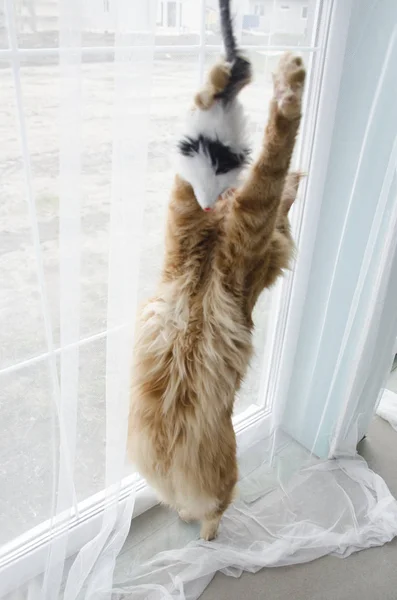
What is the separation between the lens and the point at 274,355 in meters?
1.72

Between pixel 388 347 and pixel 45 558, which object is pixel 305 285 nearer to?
pixel 388 347

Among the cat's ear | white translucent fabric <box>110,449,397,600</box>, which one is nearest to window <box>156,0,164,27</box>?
the cat's ear

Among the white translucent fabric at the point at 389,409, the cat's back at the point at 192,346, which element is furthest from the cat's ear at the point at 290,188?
the white translucent fabric at the point at 389,409

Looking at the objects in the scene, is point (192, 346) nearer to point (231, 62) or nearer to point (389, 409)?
point (231, 62)

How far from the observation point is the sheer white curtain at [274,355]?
2.64ft

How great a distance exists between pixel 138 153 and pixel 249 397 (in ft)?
3.96

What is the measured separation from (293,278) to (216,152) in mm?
918

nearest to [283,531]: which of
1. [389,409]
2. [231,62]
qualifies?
[389,409]

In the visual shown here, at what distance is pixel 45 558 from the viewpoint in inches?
50.8

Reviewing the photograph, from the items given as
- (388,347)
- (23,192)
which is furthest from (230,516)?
(23,192)

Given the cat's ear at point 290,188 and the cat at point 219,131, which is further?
the cat's ear at point 290,188

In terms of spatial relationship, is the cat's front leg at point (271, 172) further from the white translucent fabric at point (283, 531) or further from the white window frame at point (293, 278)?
the white translucent fabric at point (283, 531)

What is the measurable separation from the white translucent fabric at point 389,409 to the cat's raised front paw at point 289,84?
1.60 meters

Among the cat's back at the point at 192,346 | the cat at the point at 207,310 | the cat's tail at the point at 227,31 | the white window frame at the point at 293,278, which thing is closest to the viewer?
the cat's tail at the point at 227,31
